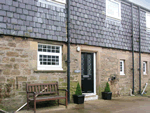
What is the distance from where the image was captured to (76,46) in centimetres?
841

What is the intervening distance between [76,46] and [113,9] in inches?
148

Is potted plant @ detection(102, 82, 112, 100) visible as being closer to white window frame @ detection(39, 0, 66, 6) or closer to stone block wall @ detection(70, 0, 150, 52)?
stone block wall @ detection(70, 0, 150, 52)

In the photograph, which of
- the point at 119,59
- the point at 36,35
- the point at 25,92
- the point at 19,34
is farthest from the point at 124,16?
the point at 25,92

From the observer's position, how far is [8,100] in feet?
20.8

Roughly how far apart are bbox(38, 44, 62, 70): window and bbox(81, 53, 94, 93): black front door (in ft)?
5.09

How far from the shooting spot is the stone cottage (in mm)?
6555

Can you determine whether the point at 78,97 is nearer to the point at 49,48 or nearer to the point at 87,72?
the point at 87,72

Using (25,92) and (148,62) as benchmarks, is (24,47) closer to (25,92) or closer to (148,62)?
(25,92)

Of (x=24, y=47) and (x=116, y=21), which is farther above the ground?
(x=116, y=21)

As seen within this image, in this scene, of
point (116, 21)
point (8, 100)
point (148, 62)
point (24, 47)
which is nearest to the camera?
point (8, 100)

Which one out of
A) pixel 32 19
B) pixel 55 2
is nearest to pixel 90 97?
pixel 32 19

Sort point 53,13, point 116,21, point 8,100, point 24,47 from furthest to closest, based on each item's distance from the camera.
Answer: point 116,21 → point 53,13 → point 24,47 → point 8,100

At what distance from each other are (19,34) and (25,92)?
7.23ft

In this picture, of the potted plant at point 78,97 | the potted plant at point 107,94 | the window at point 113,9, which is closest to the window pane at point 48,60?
the potted plant at point 78,97
